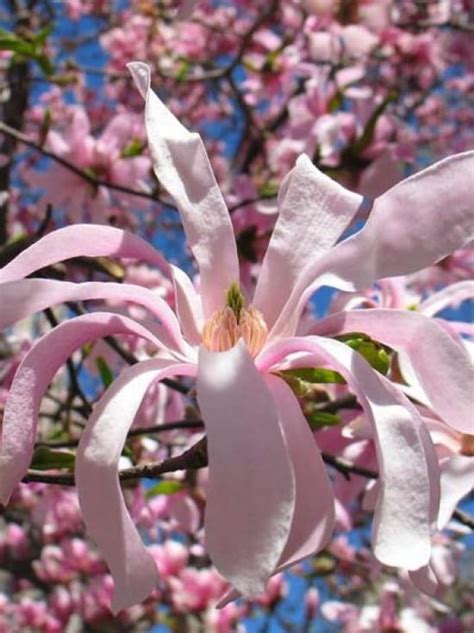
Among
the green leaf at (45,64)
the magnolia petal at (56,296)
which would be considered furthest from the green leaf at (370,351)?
the green leaf at (45,64)

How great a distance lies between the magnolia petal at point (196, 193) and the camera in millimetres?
637

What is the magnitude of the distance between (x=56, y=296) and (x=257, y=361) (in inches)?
5.4

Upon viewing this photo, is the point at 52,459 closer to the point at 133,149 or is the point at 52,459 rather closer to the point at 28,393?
the point at 28,393

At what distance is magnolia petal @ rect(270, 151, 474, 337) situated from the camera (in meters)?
0.56

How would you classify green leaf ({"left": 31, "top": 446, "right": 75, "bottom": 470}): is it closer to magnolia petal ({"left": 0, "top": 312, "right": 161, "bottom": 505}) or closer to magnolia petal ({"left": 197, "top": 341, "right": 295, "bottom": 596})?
magnolia petal ({"left": 0, "top": 312, "right": 161, "bottom": 505})

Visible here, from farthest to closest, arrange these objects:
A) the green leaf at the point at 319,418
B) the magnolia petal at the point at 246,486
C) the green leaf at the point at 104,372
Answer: the green leaf at the point at 104,372 → the green leaf at the point at 319,418 → the magnolia petal at the point at 246,486

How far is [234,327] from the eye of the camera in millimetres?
639

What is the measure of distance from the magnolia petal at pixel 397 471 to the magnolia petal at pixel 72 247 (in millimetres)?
177

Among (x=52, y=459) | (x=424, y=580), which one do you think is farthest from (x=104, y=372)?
(x=424, y=580)

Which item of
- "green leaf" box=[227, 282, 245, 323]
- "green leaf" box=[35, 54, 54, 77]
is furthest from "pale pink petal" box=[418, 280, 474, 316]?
"green leaf" box=[35, 54, 54, 77]

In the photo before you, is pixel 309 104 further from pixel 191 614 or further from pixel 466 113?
pixel 466 113

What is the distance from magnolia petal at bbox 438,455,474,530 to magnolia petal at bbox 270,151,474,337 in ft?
0.81

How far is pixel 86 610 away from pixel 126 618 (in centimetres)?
16

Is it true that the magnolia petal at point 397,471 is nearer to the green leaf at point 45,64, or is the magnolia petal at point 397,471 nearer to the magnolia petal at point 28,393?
the magnolia petal at point 28,393
